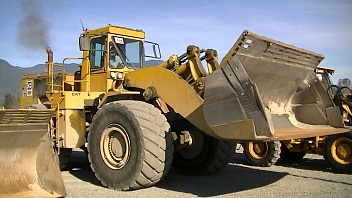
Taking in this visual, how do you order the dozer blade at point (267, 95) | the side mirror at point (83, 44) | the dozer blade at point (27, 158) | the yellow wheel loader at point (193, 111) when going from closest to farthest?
the dozer blade at point (267, 95), the yellow wheel loader at point (193, 111), the dozer blade at point (27, 158), the side mirror at point (83, 44)

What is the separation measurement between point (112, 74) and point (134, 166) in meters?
3.02

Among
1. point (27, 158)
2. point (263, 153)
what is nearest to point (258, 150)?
point (263, 153)

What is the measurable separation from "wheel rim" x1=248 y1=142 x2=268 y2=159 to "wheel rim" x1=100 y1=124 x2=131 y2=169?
4.31m

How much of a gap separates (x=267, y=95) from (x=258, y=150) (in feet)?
12.1

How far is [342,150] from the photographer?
369 inches

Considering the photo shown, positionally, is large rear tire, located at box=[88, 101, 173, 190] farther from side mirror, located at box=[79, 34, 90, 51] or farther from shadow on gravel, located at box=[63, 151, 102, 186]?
side mirror, located at box=[79, 34, 90, 51]

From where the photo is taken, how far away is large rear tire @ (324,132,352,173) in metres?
9.22

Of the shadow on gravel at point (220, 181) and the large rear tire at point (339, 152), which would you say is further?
the large rear tire at point (339, 152)

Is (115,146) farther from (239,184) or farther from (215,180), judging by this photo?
(239,184)

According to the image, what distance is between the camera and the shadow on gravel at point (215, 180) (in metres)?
6.96

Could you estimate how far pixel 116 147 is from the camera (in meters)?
7.06

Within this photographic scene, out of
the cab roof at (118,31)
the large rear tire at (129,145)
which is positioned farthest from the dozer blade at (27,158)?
the cab roof at (118,31)

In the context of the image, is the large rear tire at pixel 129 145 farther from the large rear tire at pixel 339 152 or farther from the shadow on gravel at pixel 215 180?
the large rear tire at pixel 339 152

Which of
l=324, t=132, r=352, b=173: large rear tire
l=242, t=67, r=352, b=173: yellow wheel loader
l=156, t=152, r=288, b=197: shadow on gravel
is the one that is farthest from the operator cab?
l=324, t=132, r=352, b=173: large rear tire
